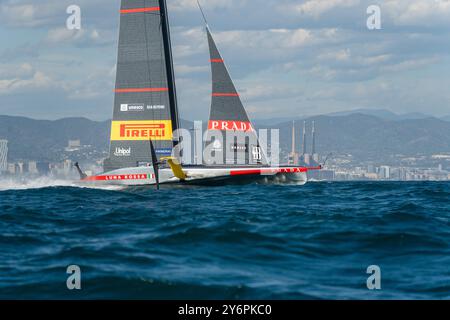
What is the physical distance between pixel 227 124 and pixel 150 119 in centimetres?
372

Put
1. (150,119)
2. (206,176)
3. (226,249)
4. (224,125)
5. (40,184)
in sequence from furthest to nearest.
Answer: (40,184), (224,125), (150,119), (206,176), (226,249)


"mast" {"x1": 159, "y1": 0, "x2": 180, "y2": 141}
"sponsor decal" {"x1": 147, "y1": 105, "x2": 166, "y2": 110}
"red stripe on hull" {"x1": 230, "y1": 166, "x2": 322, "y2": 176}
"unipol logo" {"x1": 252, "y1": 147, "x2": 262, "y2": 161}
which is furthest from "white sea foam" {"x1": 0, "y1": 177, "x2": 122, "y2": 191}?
"unipol logo" {"x1": 252, "y1": 147, "x2": 262, "y2": 161}

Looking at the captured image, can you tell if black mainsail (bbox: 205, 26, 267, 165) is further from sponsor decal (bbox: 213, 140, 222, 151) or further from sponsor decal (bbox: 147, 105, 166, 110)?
sponsor decal (bbox: 147, 105, 166, 110)

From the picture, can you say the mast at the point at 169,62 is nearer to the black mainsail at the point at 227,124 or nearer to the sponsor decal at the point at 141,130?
the sponsor decal at the point at 141,130

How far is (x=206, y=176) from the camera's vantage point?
34.7m

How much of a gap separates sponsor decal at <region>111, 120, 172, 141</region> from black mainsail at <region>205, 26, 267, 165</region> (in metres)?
2.34

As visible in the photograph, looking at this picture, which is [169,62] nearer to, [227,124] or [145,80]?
[145,80]

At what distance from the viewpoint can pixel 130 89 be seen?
3612cm

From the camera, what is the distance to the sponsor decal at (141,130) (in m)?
36.3

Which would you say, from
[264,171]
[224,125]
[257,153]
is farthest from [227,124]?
[264,171]

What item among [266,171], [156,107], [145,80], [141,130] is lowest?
[266,171]

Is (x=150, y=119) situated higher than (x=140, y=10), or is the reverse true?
(x=140, y=10)

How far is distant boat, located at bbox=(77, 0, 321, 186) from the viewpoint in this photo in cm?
3525
